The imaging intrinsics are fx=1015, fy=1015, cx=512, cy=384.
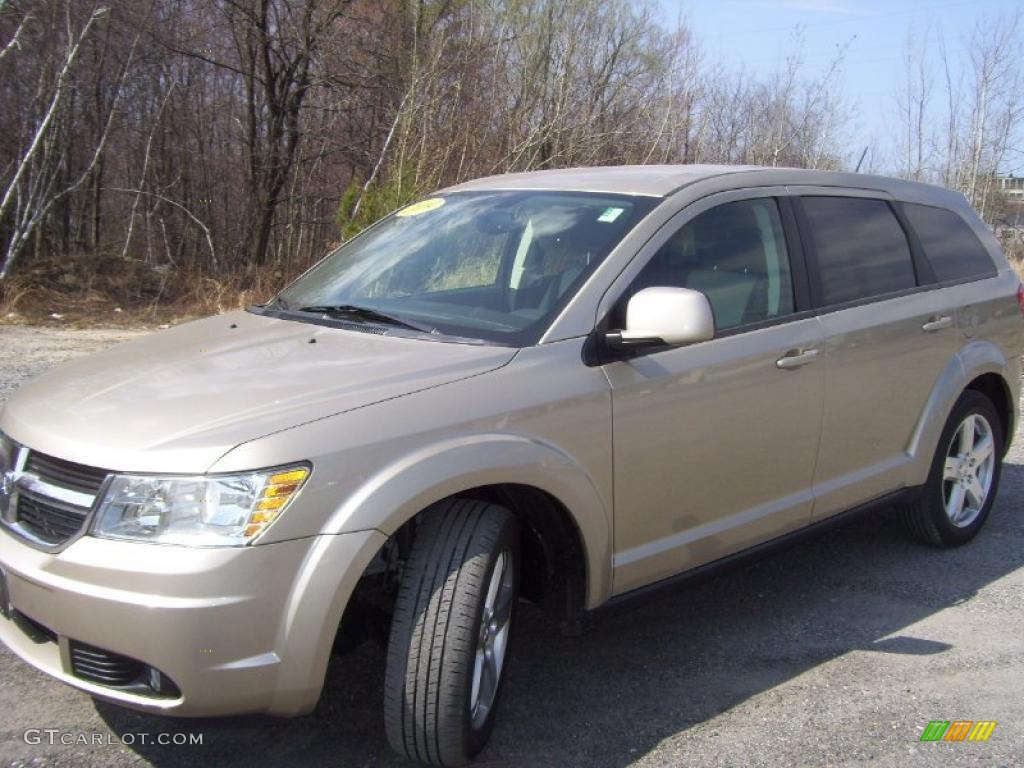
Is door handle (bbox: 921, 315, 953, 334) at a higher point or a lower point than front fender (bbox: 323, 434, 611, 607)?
higher

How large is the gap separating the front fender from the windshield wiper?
0.60 meters

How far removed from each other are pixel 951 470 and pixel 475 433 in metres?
3.02

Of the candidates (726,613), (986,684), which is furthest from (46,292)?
(986,684)

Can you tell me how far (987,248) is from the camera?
5.18m

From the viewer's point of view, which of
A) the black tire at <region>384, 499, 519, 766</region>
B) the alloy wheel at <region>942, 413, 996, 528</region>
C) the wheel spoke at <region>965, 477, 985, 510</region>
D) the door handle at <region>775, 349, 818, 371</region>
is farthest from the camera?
the wheel spoke at <region>965, 477, 985, 510</region>

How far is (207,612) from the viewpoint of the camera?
246 centimetres

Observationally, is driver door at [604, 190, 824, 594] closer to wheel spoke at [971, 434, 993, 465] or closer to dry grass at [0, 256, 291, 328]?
wheel spoke at [971, 434, 993, 465]

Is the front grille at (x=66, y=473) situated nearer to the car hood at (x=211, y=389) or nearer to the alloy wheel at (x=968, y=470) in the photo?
the car hood at (x=211, y=389)

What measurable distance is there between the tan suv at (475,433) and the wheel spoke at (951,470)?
0.30ft

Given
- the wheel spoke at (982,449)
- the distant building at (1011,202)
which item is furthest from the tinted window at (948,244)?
the distant building at (1011,202)

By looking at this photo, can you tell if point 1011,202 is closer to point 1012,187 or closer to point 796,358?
point 1012,187

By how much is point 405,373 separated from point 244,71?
54.0ft

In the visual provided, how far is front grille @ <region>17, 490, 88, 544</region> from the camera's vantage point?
8.70 feet
